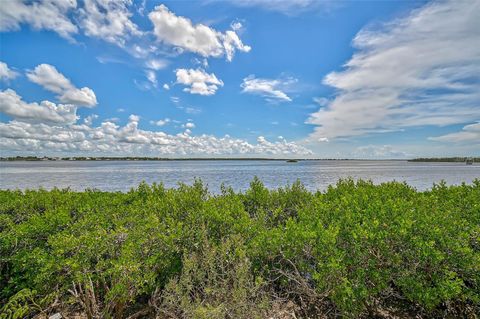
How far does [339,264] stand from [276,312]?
177 cm

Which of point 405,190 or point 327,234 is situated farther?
point 405,190

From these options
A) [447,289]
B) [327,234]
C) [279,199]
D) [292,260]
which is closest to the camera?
[447,289]

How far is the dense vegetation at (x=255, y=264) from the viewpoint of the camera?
4277 millimetres

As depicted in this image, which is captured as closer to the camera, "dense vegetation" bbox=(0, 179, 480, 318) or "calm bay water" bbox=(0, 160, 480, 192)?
"dense vegetation" bbox=(0, 179, 480, 318)

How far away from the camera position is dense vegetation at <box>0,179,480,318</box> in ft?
14.0

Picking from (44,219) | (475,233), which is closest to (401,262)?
(475,233)

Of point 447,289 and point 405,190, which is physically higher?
point 405,190

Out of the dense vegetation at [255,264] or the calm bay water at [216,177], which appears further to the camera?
the calm bay water at [216,177]

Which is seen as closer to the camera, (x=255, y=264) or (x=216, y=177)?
(x=255, y=264)

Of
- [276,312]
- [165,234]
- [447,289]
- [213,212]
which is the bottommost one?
[276,312]

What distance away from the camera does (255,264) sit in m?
5.11

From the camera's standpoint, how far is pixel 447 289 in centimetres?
403

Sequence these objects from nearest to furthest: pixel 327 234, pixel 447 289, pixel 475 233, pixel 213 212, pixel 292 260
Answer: pixel 447 289
pixel 327 234
pixel 475 233
pixel 292 260
pixel 213 212

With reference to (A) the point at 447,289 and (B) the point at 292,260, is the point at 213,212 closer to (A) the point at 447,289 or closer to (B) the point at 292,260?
(B) the point at 292,260
